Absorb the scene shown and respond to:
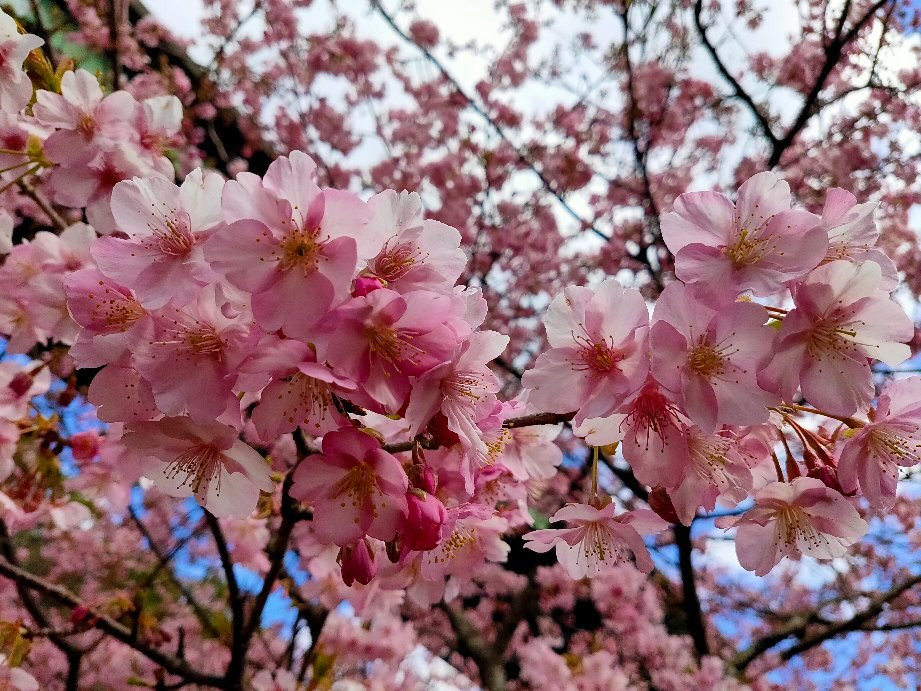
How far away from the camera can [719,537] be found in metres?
6.27

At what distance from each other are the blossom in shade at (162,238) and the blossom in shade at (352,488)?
0.38m

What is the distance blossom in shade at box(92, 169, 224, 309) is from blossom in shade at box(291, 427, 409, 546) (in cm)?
38

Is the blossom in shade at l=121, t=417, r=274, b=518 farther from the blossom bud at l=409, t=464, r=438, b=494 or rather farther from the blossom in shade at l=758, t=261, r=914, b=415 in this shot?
the blossom in shade at l=758, t=261, r=914, b=415

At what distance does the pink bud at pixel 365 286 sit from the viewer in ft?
3.38

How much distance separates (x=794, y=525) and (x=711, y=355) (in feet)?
1.88

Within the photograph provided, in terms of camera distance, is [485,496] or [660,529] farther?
[485,496]

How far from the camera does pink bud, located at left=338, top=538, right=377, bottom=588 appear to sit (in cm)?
127

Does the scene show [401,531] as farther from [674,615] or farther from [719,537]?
[674,615]

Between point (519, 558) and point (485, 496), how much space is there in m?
5.51

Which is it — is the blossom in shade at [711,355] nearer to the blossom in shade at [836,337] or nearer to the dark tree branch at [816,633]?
the blossom in shade at [836,337]

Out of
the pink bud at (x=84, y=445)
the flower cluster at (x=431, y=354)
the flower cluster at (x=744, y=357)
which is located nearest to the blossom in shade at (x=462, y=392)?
the flower cluster at (x=431, y=354)

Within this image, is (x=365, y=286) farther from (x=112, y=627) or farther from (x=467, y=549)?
(x=112, y=627)

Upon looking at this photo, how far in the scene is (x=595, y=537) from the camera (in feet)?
5.08

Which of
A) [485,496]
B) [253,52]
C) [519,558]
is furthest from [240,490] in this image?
[253,52]
